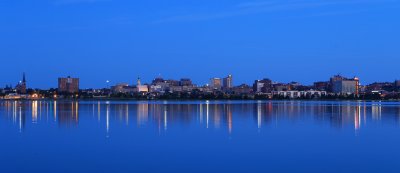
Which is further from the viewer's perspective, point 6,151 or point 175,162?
point 6,151

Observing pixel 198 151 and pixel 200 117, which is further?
pixel 200 117

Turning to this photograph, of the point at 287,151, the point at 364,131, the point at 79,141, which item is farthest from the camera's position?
the point at 364,131

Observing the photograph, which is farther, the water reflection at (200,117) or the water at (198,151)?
the water reflection at (200,117)

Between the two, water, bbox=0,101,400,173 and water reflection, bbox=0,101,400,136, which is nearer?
water, bbox=0,101,400,173

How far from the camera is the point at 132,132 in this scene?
64.5 feet

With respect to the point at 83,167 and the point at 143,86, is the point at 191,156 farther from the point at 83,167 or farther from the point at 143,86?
the point at 143,86

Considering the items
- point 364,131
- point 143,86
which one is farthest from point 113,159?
point 143,86

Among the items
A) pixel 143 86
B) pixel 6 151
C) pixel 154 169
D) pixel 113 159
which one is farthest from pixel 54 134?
pixel 143 86

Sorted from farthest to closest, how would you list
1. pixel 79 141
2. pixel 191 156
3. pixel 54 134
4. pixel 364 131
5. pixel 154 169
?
pixel 364 131, pixel 54 134, pixel 79 141, pixel 191 156, pixel 154 169

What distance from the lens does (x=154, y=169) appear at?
36.2ft

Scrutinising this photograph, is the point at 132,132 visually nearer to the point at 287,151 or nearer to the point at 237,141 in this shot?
the point at 237,141

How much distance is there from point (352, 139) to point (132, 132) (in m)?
6.76

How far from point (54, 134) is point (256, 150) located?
718 centimetres

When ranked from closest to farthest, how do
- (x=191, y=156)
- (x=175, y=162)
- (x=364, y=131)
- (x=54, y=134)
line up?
(x=175, y=162), (x=191, y=156), (x=54, y=134), (x=364, y=131)
